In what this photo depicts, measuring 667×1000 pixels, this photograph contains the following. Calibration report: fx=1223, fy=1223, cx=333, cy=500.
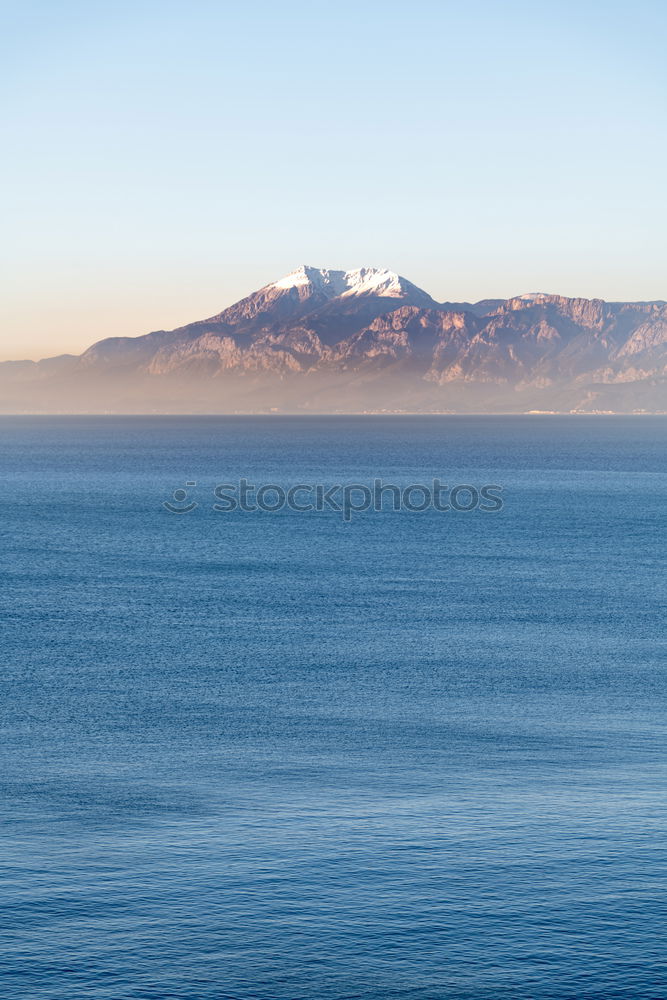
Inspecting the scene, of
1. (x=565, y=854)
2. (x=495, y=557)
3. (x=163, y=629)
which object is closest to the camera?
(x=565, y=854)

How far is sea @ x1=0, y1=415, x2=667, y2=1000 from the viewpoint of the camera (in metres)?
44.1

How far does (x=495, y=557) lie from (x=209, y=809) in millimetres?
92911

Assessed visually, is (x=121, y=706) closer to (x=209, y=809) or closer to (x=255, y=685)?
(x=255, y=685)

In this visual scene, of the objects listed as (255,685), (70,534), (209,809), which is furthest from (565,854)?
(70,534)

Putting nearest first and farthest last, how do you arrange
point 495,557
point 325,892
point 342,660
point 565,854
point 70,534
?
point 325,892
point 565,854
point 342,660
point 495,557
point 70,534

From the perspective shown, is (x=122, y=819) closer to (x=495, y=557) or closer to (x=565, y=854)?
(x=565, y=854)

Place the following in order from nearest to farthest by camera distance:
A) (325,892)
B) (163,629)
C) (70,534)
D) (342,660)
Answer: (325,892) → (342,660) → (163,629) → (70,534)

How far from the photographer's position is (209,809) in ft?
188

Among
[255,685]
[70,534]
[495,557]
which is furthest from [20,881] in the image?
[70,534]

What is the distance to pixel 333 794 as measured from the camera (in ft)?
196

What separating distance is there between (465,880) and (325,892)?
5.75 metres

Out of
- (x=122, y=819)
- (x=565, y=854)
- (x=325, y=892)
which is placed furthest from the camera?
(x=122, y=819)

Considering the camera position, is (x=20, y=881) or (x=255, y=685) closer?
(x=20, y=881)

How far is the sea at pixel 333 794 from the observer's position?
44.1 meters
